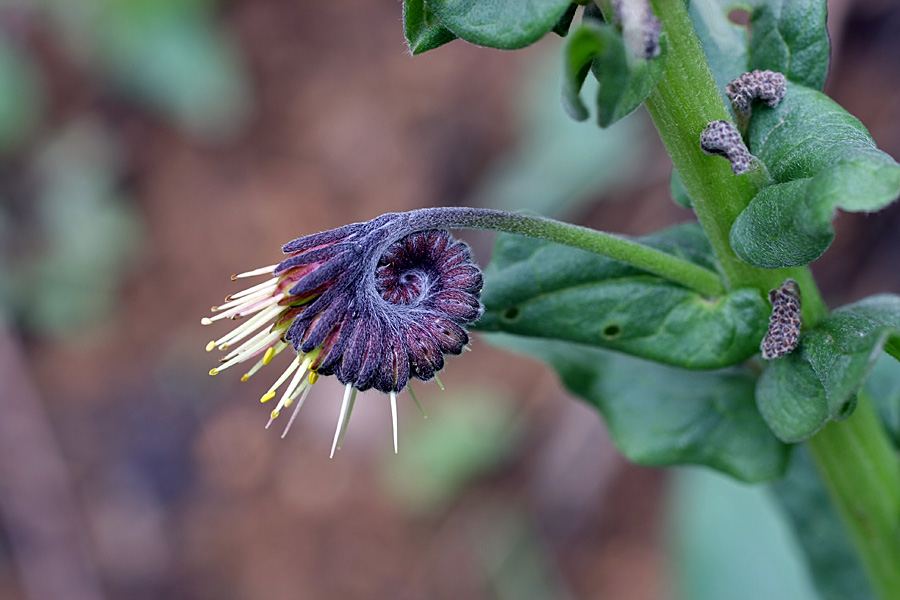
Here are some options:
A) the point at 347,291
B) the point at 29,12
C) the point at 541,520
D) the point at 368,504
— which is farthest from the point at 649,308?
the point at 29,12

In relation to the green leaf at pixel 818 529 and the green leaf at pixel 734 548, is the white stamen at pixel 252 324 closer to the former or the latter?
the green leaf at pixel 818 529

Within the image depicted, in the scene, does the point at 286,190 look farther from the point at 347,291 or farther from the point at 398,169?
Answer: the point at 347,291

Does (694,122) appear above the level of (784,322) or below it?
above

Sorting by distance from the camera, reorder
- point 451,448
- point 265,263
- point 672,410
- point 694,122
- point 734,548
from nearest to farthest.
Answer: point 694,122 < point 672,410 < point 734,548 < point 451,448 < point 265,263

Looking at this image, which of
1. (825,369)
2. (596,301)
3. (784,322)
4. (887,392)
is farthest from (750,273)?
(887,392)

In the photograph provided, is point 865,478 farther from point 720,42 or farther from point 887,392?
point 720,42

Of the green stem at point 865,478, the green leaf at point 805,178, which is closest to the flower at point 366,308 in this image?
the green leaf at point 805,178

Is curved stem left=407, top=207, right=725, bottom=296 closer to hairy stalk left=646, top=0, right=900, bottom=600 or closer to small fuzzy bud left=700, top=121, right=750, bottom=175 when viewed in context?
hairy stalk left=646, top=0, right=900, bottom=600
